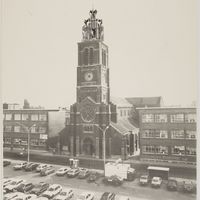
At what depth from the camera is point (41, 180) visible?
4.18 metres

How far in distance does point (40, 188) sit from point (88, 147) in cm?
87

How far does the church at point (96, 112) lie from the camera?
12.2 feet

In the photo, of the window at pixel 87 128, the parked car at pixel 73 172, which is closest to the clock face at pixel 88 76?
the window at pixel 87 128

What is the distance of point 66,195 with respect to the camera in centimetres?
388

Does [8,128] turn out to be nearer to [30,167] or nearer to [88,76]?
[30,167]

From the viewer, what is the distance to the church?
147 inches

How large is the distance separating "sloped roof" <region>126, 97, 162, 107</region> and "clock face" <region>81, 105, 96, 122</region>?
1.82 ft

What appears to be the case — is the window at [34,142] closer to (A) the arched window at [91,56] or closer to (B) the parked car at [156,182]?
(A) the arched window at [91,56]

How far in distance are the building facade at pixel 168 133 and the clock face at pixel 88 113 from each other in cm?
65

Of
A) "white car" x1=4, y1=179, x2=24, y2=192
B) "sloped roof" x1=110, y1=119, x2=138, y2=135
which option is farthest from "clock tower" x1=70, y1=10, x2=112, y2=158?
"white car" x1=4, y1=179, x2=24, y2=192

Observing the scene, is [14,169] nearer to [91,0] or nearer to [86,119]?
[86,119]

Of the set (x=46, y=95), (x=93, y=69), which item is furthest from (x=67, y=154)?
(x=93, y=69)

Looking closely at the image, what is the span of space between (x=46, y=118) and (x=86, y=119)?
2.18ft

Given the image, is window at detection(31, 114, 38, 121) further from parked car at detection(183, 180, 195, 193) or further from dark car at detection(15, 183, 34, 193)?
parked car at detection(183, 180, 195, 193)
